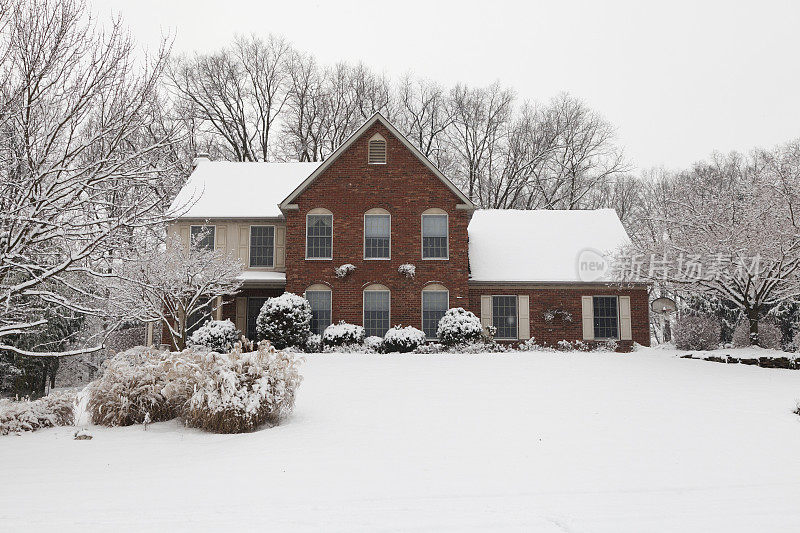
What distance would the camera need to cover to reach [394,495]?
6.55 metres

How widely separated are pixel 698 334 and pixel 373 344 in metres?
16.2

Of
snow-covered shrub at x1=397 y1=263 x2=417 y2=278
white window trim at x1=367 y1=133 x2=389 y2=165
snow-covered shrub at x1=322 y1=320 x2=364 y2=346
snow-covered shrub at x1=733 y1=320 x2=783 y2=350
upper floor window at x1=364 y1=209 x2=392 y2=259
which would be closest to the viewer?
snow-covered shrub at x1=322 y1=320 x2=364 y2=346

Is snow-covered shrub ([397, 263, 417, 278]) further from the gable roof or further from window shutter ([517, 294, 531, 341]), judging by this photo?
window shutter ([517, 294, 531, 341])

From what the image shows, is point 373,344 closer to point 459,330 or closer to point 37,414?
point 459,330

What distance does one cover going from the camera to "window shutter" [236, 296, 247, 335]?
907 inches

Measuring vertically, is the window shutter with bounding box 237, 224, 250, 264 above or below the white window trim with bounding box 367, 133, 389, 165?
below

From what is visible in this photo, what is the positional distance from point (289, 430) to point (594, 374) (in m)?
8.66

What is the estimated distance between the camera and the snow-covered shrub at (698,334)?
27562 millimetres

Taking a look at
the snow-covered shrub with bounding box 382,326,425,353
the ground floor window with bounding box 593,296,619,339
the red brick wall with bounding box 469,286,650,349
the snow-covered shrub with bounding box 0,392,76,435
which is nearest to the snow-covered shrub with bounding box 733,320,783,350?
the red brick wall with bounding box 469,286,650,349

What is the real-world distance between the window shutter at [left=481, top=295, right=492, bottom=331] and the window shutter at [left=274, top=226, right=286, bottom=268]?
7.88 metres

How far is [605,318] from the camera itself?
950 inches

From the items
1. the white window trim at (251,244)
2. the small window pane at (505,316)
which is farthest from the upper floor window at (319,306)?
the small window pane at (505,316)

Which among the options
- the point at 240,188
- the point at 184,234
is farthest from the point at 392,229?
the point at 184,234

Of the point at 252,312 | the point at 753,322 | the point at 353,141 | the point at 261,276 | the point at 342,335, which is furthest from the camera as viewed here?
the point at 252,312
